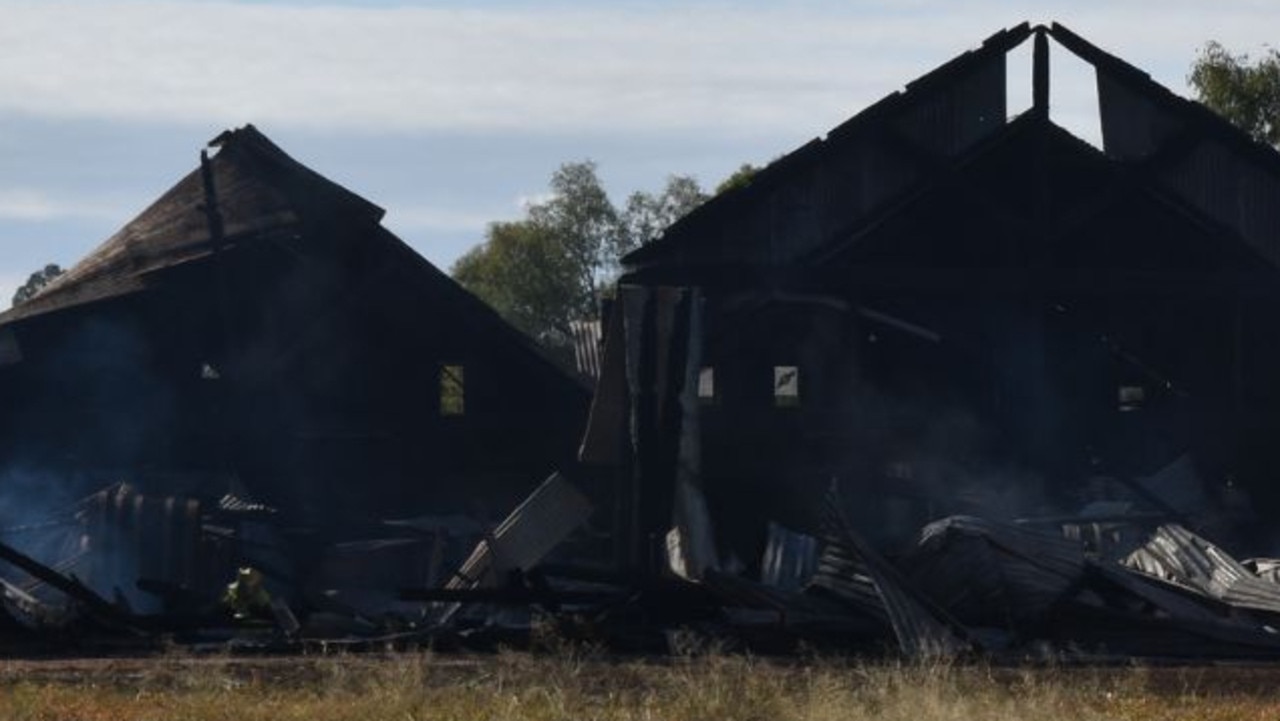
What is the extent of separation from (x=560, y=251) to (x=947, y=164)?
56768 mm

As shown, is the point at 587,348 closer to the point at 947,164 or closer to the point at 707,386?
the point at 707,386

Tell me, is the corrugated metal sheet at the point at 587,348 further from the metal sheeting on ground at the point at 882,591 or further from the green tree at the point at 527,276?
the green tree at the point at 527,276

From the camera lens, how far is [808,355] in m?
27.9

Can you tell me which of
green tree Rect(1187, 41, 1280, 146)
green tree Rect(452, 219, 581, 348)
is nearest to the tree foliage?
green tree Rect(452, 219, 581, 348)

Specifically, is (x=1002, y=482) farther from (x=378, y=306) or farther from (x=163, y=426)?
(x=163, y=426)

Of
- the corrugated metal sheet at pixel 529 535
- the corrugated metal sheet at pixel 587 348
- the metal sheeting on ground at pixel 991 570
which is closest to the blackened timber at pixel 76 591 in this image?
the corrugated metal sheet at pixel 529 535

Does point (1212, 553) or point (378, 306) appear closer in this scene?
point (1212, 553)

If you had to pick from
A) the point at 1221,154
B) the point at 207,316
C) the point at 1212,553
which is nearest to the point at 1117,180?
the point at 1221,154

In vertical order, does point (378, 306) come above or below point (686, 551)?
above

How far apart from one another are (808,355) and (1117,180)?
4346mm

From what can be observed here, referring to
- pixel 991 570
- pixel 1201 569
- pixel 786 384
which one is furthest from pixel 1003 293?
pixel 786 384

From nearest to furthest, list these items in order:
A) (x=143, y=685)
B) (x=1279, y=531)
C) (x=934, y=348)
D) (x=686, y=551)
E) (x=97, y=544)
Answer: (x=143, y=685)
(x=686, y=551)
(x=97, y=544)
(x=1279, y=531)
(x=934, y=348)

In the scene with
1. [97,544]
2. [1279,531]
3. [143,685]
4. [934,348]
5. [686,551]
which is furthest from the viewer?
[934,348]

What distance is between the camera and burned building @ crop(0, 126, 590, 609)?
2841cm
